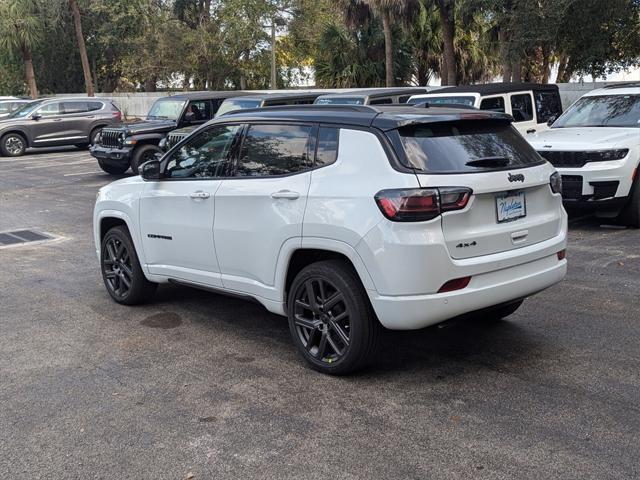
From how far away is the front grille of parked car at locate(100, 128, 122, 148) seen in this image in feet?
53.9

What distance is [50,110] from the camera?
22.9 metres

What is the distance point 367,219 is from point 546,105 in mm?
10273

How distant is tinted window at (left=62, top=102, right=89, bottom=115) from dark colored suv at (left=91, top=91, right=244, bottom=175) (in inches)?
261

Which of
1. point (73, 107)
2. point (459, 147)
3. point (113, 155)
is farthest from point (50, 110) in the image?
point (459, 147)

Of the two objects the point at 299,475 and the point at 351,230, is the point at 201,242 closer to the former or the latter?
the point at 351,230

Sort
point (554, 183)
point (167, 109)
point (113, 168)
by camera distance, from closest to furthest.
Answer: point (554, 183) → point (167, 109) → point (113, 168)

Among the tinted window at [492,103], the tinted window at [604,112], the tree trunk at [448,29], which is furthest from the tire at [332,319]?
the tree trunk at [448,29]

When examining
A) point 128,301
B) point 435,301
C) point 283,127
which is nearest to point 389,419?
point 435,301

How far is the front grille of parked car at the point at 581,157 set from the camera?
9.23 meters

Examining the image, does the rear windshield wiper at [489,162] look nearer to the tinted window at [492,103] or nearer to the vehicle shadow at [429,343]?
the vehicle shadow at [429,343]

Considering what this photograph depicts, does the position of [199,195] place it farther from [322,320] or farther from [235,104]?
[235,104]

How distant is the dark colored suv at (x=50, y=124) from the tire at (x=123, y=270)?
17256mm

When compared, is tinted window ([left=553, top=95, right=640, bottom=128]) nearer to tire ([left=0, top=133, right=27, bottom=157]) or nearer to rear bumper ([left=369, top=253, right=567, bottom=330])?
rear bumper ([left=369, top=253, right=567, bottom=330])

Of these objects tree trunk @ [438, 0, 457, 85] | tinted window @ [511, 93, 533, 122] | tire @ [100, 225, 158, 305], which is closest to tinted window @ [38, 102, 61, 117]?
tree trunk @ [438, 0, 457, 85]
